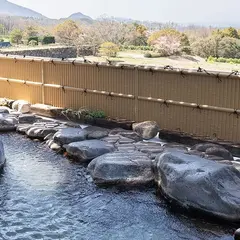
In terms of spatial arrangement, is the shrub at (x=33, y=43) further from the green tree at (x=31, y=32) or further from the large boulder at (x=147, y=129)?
the large boulder at (x=147, y=129)

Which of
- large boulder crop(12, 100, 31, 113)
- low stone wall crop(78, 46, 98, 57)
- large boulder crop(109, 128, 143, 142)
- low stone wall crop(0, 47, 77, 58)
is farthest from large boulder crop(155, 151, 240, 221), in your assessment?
low stone wall crop(78, 46, 98, 57)

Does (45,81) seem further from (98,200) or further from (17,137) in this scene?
(98,200)

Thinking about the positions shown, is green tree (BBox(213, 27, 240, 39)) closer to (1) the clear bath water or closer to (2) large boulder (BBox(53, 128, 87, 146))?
(2) large boulder (BBox(53, 128, 87, 146))

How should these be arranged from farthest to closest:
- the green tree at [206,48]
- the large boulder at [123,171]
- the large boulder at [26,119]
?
the green tree at [206,48], the large boulder at [26,119], the large boulder at [123,171]

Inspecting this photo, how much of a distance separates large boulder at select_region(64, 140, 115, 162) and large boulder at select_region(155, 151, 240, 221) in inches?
75.8

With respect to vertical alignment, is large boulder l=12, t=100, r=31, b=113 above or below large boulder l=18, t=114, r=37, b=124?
above

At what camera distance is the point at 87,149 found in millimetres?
9000

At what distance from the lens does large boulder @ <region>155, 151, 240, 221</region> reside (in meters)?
6.36

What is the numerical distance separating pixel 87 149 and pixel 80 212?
249 cm

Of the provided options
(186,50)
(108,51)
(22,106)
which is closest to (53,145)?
(22,106)

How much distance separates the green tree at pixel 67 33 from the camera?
129 feet

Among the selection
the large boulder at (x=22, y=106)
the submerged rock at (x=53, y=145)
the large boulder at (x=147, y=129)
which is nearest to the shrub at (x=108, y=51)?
the large boulder at (x=22, y=106)

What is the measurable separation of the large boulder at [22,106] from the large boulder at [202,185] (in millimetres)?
6620

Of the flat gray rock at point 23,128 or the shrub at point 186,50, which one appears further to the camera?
the shrub at point 186,50
